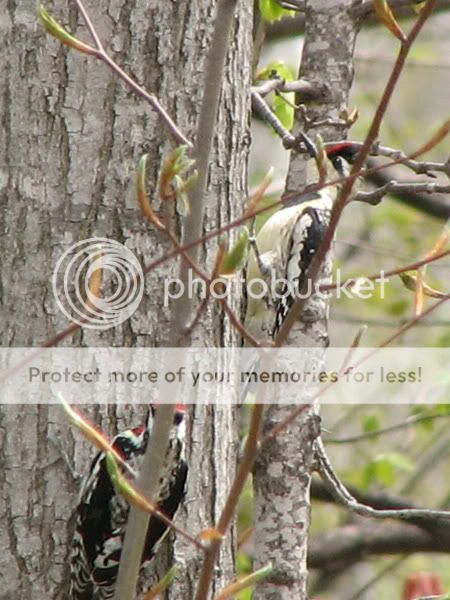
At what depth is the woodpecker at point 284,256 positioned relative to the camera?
2758mm

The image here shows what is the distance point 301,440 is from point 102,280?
0.54 m

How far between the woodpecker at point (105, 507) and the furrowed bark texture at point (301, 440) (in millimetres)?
202

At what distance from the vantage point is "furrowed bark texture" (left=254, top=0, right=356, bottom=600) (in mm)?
2271

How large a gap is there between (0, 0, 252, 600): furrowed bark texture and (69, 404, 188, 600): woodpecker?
3cm

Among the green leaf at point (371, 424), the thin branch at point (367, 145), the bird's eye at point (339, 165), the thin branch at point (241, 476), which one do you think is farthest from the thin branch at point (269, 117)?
the green leaf at point (371, 424)

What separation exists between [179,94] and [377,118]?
98 cm

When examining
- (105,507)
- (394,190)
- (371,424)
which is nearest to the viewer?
(394,190)

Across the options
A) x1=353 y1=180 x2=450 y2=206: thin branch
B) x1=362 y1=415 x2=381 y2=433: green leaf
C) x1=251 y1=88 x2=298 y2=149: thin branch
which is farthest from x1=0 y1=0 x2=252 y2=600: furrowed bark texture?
x1=362 y1=415 x2=381 y2=433: green leaf

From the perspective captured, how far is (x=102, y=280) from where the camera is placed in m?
2.06

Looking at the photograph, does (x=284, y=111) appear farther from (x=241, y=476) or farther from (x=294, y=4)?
(x=241, y=476)

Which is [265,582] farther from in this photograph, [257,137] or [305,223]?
[257,137]

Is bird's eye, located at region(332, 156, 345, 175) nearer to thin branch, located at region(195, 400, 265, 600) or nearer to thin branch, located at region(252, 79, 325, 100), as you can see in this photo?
thin branch, located at region(252, 79, 325, 100)

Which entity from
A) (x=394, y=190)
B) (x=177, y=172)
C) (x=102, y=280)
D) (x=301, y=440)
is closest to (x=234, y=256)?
(x=177, y=172)

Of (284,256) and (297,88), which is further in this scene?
(284,256)
